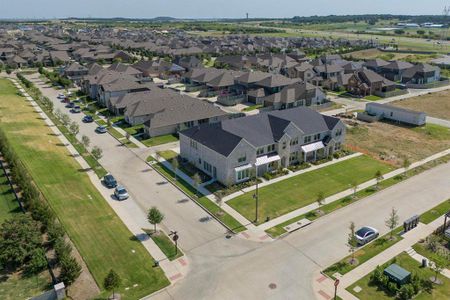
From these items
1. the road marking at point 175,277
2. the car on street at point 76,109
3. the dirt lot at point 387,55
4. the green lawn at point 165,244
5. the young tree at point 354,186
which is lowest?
the road marking at point 175,277

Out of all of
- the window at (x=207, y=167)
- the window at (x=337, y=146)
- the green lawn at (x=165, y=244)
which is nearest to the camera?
the green lawn at (x=165, y=244)

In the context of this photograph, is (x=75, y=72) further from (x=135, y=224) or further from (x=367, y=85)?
(x=135, y=224)

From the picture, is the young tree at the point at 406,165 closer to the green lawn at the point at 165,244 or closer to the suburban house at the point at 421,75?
the green lawn at the point at 165,244

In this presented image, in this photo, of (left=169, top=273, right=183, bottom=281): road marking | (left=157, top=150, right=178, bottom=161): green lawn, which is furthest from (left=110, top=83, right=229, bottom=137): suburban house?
(left=169, top=273, right=183, bottom=281): road marking

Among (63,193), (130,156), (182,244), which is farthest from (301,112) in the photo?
(63,193)

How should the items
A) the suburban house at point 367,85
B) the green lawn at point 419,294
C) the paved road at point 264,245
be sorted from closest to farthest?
the green lawn at point 419,294 < the paved road at point 264,245 < the suburban house at point 367,85

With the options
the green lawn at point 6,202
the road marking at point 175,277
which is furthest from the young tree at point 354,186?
the green lawn at point 6,202

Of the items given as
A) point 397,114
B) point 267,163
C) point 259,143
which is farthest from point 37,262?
point 397,114
